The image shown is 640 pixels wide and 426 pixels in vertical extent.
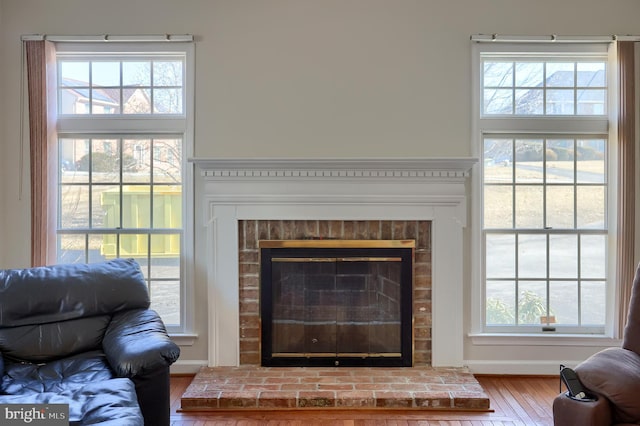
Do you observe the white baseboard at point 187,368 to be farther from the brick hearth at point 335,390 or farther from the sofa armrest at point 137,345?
the sofa armrest at point 137,345

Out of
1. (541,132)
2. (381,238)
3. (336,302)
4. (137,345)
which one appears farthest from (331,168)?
(137,345)

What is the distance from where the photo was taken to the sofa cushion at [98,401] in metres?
1.85

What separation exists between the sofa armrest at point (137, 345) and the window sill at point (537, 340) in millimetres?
2205

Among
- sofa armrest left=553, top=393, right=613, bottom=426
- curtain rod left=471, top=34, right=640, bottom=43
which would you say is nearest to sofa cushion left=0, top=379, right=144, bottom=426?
sofa armrest left=553, top=393, right=613, bottom=426

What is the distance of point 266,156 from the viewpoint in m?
3.39

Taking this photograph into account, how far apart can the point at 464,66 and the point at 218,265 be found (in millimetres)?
2313

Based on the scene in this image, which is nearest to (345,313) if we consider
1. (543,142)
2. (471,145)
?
(471,145)

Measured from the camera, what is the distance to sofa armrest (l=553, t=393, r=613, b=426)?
1.82 meters

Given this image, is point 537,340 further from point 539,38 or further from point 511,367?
point 539,38

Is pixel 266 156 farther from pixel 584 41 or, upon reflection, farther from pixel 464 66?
pixel 584 41

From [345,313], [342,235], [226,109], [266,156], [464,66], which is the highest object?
[464,66]

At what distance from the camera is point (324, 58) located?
3363 millimetres

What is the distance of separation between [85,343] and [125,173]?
138cm

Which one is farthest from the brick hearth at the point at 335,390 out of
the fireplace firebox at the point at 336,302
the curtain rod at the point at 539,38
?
the curtain rod at the point at 539,38
